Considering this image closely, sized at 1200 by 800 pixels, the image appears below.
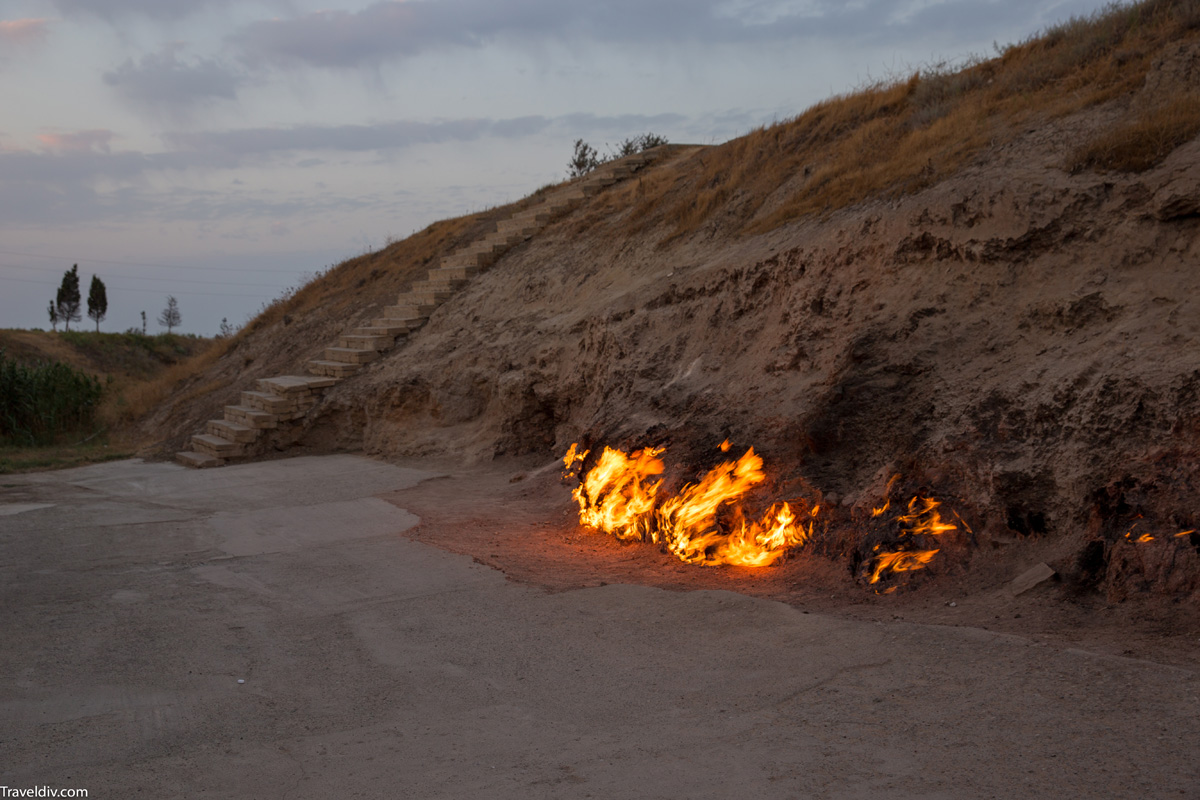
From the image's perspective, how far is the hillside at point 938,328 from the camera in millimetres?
5383

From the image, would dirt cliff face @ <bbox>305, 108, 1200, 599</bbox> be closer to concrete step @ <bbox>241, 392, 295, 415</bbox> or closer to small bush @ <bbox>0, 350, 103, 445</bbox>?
concrete step @ <bbox>241, 392, 295, 415</bbox>

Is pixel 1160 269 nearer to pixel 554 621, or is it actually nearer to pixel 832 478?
pixel 832 478

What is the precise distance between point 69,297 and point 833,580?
52947mm

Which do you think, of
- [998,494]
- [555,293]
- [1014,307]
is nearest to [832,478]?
[998,494]

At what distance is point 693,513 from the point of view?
23.2ft

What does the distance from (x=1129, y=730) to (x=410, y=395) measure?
11486 millimetres

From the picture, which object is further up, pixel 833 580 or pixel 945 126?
pixel 945 126

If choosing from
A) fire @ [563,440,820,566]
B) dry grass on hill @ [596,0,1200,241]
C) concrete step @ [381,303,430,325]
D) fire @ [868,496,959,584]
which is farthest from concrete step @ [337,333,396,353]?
fire @ [868,496,959,584]

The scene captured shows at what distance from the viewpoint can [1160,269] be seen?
606cm

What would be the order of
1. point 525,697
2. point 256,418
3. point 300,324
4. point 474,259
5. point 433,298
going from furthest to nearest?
point 300,324 → point 474,259 → point 433,298 → point 256,418 → point 525,697

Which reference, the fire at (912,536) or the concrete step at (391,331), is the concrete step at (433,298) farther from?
the fire at (912,536)

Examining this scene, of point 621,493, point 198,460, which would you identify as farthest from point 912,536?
point 198,460

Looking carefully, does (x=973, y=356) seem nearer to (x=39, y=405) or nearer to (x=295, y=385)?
(x=295, y=385)

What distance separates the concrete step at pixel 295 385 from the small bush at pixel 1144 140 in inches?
453
